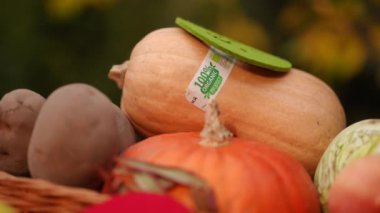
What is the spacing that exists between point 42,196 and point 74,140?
75 millimetres

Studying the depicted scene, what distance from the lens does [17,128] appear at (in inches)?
36.0

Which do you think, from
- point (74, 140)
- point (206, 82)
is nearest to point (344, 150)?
point (206, 82)

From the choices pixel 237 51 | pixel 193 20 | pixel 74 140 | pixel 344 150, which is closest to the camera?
pixel 74 140

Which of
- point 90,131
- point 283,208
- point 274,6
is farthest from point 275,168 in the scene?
point 274,6

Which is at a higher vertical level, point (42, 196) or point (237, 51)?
point (237, 51)

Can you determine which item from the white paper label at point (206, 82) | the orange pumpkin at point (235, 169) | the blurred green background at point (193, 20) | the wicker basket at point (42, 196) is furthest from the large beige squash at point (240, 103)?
the blurred green background at point (193, 20)

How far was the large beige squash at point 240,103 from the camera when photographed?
1.02 metres

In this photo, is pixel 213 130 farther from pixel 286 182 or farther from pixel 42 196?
pixel 42 196

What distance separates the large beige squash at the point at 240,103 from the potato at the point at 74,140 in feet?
0.72

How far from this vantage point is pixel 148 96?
1.04 m

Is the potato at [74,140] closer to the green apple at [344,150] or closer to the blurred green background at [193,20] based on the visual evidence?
the green apple at [344,150]

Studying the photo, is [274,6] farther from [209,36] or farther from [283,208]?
[283,208]

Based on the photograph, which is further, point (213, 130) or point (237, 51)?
point (237, 51)

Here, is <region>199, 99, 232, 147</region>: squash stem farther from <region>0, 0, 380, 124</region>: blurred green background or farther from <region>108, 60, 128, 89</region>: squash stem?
<region>0, 0, 380, 124</region>: blurred green background
